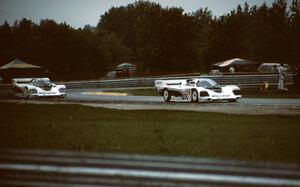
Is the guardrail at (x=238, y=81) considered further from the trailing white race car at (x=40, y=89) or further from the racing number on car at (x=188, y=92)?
the racing number on car at (x=188, y=92)

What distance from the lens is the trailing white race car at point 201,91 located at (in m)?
22.5

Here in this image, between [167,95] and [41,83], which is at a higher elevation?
[41,83]

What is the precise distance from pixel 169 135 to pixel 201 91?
1218cm

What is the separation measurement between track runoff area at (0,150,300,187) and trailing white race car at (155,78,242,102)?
1567 centimetres

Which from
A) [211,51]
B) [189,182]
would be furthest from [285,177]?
[211,51]

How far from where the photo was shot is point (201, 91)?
73.8 feet

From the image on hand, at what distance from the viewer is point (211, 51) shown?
7269cm

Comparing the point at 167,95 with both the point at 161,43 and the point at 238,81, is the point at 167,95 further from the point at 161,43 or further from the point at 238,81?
the point at 161,43

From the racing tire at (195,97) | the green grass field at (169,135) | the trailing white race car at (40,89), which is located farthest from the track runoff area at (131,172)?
the trailing white race car at (40,89)

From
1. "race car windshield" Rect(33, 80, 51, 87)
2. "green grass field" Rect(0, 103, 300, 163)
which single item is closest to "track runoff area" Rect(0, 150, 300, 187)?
"green grass field" Rect(0, 103, 300, 163)

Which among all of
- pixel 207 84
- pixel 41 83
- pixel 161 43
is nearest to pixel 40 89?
pixel 41 83

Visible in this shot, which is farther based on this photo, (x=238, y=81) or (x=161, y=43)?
(x=161, y=43)

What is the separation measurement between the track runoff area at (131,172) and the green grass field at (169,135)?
1.54 metres

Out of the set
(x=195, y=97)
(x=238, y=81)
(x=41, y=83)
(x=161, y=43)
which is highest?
(x=161, y=43)
